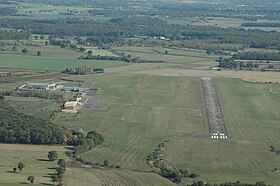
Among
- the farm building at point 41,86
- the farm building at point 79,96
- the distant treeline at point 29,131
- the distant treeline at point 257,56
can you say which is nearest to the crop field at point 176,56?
the distant treeline at point 257,56

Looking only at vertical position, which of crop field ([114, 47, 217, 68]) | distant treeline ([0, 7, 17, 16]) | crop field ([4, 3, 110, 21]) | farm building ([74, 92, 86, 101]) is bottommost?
crop field ([4, 3, 110, 21])

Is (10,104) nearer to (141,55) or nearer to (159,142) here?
(159,142)

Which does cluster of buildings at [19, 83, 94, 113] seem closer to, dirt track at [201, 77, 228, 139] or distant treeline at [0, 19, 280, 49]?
dirt track at [201, 77, 228, 139]

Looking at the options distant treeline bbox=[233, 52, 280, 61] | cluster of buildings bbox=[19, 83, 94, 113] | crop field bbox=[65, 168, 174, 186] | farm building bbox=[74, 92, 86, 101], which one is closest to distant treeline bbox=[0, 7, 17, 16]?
distant treeline bbox=[233, 52, 280, 61]

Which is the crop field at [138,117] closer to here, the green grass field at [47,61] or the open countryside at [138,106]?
the open countryside at [138,106]

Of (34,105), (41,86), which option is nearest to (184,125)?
(34,105)

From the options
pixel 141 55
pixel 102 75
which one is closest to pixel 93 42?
pixel 141 55
